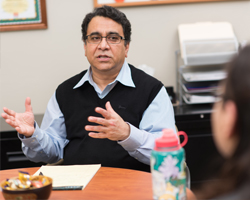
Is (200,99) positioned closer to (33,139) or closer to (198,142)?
(198,142)

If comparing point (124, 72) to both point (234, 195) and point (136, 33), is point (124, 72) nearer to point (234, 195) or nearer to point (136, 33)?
point (136, 33)

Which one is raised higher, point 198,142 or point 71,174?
point 71,174

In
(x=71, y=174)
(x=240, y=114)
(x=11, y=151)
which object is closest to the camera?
(x=240, y=114)

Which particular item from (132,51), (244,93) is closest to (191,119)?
(132,51)

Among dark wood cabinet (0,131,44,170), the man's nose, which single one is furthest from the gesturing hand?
dark wood cabinet (0,131,44,170)

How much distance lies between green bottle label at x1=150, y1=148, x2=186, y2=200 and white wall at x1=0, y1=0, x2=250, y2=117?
1.86m

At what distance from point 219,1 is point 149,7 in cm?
53

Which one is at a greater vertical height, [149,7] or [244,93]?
[149,7]

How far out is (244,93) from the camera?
666 millimetres

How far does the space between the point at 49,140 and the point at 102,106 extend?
0.32 metres

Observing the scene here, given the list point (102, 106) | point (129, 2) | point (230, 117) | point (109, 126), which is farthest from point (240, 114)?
point (129, 2)

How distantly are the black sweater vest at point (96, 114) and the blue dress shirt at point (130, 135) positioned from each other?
0.09 feet

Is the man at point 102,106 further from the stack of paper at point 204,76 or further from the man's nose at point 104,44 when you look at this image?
the stack of paper at point 204,76

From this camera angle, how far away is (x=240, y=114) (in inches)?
26.7
